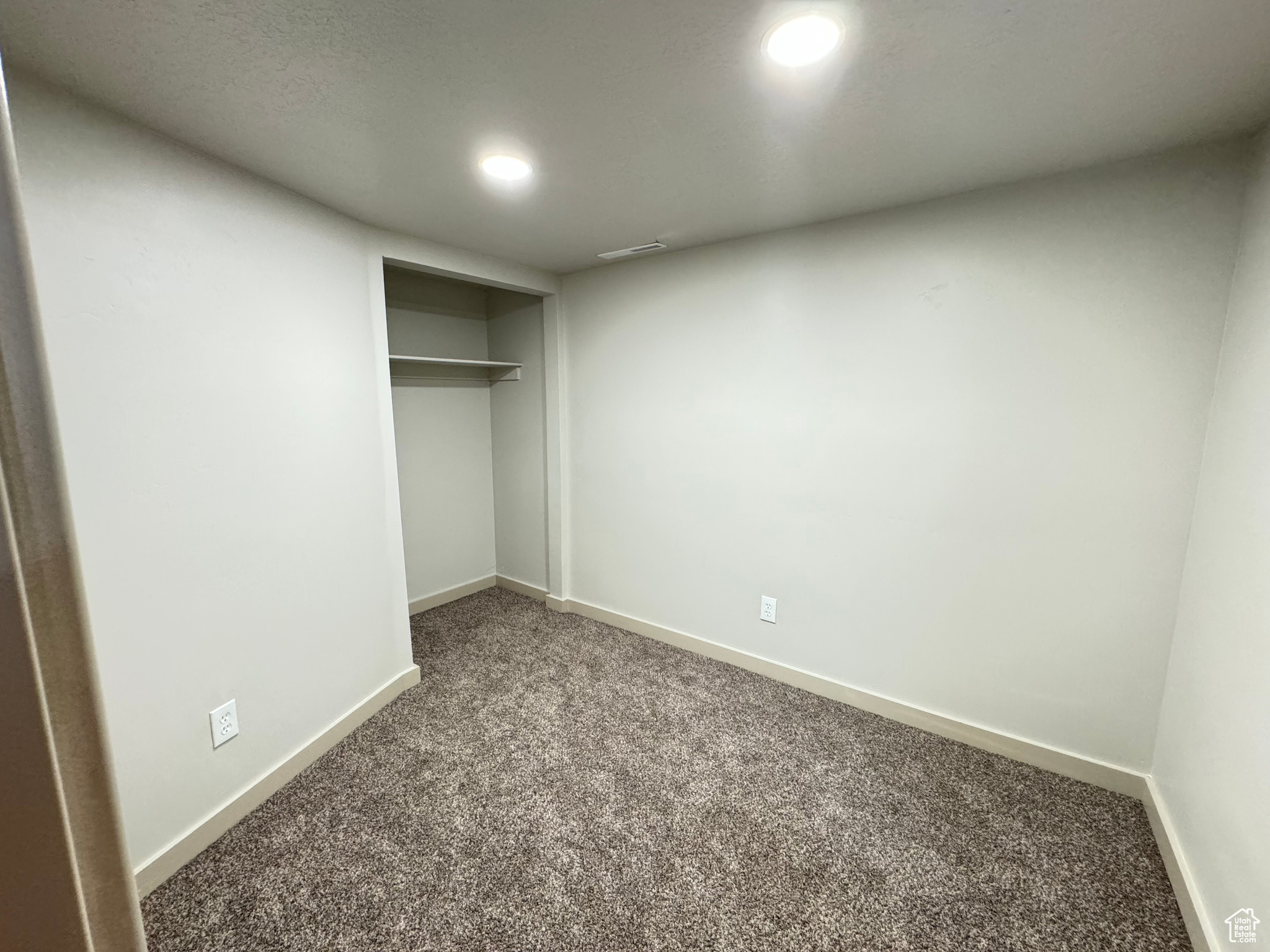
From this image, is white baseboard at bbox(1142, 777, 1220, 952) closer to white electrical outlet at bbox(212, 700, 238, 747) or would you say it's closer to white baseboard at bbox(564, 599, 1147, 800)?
white baseboard at bbox(564, 599, 1147, 800)

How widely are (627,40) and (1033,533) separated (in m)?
2.03

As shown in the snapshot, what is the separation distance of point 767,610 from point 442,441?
2307 millimetres

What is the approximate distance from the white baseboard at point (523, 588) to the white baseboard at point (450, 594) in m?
0.07

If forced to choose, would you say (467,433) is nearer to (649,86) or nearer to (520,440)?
(520,440)

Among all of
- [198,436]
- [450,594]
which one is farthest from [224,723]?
[450,594]

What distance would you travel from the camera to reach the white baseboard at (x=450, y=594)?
11.2ft

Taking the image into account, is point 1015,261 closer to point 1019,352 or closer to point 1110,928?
point 1019,352

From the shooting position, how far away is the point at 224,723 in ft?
5.62

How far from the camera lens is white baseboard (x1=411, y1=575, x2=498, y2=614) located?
3413 mm

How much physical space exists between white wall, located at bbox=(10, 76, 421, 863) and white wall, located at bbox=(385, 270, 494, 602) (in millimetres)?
986

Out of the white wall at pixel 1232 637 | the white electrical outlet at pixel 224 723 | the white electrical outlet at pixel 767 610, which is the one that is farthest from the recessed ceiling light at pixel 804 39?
the white electrical outlet at pixel 224 723

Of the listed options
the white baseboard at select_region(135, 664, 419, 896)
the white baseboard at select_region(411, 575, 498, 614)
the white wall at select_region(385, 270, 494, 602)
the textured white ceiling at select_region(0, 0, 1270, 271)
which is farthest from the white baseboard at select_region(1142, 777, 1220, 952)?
the white baseboard at select_region(411, 575, 498, 614)

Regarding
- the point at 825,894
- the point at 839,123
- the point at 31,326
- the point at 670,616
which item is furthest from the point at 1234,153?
the point at 670,616

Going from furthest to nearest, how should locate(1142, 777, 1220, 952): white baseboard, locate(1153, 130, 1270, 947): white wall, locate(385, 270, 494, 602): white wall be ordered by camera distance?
locate(385, 270, 494, 602): white wall, locate(1142, 777, 1220, 952): white baseboard, locate(1153, 130, 1270, 947): white wall
